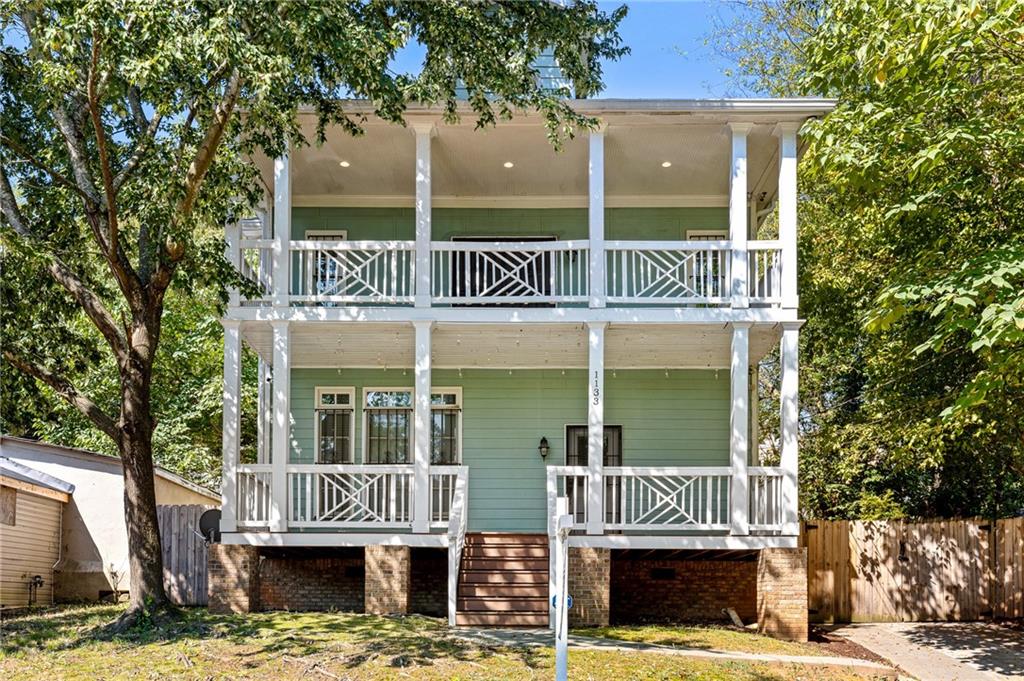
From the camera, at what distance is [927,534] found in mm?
16734

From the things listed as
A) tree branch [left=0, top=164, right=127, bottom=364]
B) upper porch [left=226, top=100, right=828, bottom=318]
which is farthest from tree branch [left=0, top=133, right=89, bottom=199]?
upper porch [left=226, top=100, right=828, bottom=318]

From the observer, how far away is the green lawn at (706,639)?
1223 cm

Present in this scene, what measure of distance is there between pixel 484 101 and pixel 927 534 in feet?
33.5

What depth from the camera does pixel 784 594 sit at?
13.5 metres

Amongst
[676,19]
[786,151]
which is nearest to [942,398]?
[786,151]

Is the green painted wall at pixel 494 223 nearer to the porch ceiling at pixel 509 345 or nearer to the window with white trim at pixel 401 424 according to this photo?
the porch ceiling at pixel 509 345

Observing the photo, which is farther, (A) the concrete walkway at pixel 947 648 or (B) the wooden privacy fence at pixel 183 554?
(B) the wooden privacy fence at pixel 183 554

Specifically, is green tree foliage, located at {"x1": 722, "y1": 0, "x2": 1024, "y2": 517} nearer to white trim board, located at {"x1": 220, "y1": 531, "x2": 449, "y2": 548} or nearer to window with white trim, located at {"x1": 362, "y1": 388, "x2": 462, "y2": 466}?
white trim board, located at {"x1": 220, "y1": 531, "x2": 449, "y2": 548}

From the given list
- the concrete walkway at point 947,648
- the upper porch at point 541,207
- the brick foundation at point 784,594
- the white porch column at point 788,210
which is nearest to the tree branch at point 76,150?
the upper porch at point 541,207

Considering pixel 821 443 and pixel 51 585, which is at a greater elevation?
pixel 821 443

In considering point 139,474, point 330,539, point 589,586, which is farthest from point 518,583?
point 139,474

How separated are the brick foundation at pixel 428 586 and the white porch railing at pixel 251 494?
2.62 metres

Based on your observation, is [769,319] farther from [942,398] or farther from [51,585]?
[51,585]

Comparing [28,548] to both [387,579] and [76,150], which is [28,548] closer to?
[387,579]
